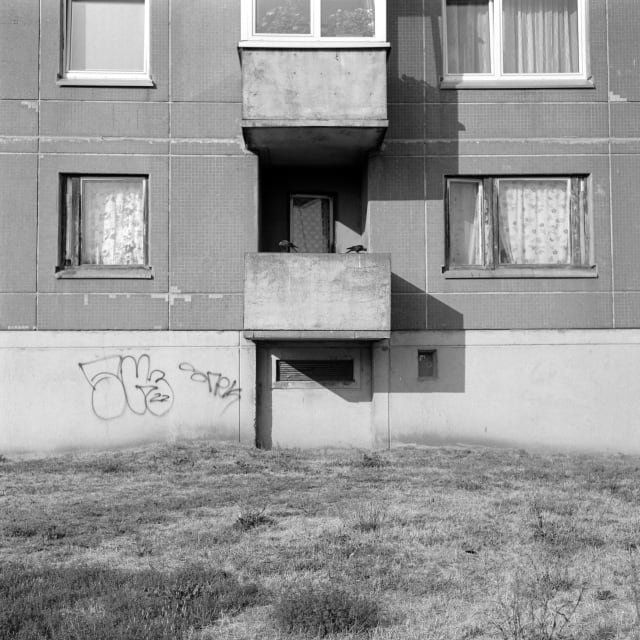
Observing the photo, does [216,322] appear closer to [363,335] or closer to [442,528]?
[363,335]

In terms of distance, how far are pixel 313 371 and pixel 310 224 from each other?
2559 millimetres

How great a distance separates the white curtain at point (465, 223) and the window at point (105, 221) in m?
4.70

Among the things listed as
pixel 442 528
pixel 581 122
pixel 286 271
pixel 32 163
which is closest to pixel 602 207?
pixel 581 122

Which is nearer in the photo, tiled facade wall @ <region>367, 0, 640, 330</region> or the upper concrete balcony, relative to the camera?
the upper concrete balcony

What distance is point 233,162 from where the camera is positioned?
1266cm

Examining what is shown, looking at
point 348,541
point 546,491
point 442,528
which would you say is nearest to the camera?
point 348,541

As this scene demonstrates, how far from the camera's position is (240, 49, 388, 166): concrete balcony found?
1191 centimetres

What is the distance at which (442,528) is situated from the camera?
779 centimetres

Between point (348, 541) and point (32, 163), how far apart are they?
8122 mm

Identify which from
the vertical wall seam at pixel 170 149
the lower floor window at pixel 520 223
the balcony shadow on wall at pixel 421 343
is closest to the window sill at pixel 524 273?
the lower floor window at pixel 520 223

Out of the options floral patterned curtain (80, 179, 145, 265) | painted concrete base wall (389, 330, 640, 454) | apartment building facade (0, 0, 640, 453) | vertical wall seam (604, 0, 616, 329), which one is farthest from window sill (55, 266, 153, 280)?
vertical wall seam (604, 0, 616, 329)

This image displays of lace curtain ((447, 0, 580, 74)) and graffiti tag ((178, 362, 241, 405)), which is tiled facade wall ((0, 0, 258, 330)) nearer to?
graffiti tag ((178, 362, 241, 405))

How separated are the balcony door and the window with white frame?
2684 millimetres

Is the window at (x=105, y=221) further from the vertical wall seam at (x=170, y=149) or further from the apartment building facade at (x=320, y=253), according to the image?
the vertical wall seam at (x=170, y=149)
